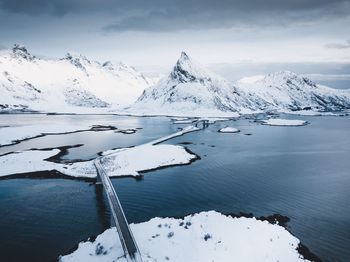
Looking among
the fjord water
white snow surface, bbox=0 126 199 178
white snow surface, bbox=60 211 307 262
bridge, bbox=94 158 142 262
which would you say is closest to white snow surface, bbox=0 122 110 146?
white snow surface, bbox=0 126 199 178

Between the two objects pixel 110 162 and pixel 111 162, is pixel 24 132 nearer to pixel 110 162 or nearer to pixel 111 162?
pixel 110 162

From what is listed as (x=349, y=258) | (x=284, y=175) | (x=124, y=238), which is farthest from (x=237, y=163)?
(x=124, y=238)

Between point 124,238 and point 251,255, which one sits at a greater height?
point 124,238

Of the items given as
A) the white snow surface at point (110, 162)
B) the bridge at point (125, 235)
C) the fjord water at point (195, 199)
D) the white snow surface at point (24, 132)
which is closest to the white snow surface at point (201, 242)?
the bridge at point (125, 235)

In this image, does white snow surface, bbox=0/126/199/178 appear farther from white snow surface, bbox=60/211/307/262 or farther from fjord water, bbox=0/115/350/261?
white snow surface, bbox=60/211/307/262

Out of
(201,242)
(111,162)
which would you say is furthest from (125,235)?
(111,162)

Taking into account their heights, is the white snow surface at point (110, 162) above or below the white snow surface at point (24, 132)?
below

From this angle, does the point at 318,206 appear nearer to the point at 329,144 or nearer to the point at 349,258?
the point at 349,258

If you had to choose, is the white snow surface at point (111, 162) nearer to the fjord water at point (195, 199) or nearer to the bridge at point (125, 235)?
the fjord water at point (195, 199)

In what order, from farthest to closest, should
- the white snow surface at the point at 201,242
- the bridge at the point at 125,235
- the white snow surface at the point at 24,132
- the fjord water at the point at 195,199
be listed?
the white snow surface at the point at 24,132
the fjord water at the point at 195,199
the white snow surface at the point at 201,242
the bridge at the point at 125,235
